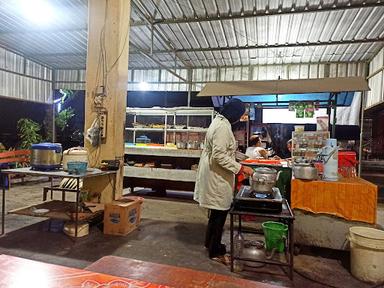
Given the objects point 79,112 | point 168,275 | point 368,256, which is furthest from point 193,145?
point 79,112

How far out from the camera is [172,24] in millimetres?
5836

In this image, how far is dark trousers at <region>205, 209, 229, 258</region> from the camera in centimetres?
298

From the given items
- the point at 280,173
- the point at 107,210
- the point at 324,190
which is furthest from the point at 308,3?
the point at 107,210

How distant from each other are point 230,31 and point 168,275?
5.79 metres

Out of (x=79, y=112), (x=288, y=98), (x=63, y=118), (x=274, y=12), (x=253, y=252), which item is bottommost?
(x=253, y=252)

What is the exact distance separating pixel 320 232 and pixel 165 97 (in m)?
7.10

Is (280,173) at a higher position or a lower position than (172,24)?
lower

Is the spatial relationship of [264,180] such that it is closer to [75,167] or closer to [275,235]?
[275,235]

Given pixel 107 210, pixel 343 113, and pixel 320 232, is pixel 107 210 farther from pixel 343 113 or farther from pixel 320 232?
pixel 343 113

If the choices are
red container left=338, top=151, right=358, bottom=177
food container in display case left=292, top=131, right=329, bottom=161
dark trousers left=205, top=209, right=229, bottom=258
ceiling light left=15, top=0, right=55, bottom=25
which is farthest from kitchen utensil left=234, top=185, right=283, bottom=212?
ceiling light left=15, top=0, right=55, bottom=25

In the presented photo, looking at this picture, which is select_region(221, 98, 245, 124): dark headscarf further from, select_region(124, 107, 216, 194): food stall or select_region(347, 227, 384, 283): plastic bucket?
select_region(124, 107, 216, 194): food stall

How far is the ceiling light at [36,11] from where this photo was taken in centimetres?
515

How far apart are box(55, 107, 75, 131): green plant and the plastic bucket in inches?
367

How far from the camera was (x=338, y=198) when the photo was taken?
296 centimetres
